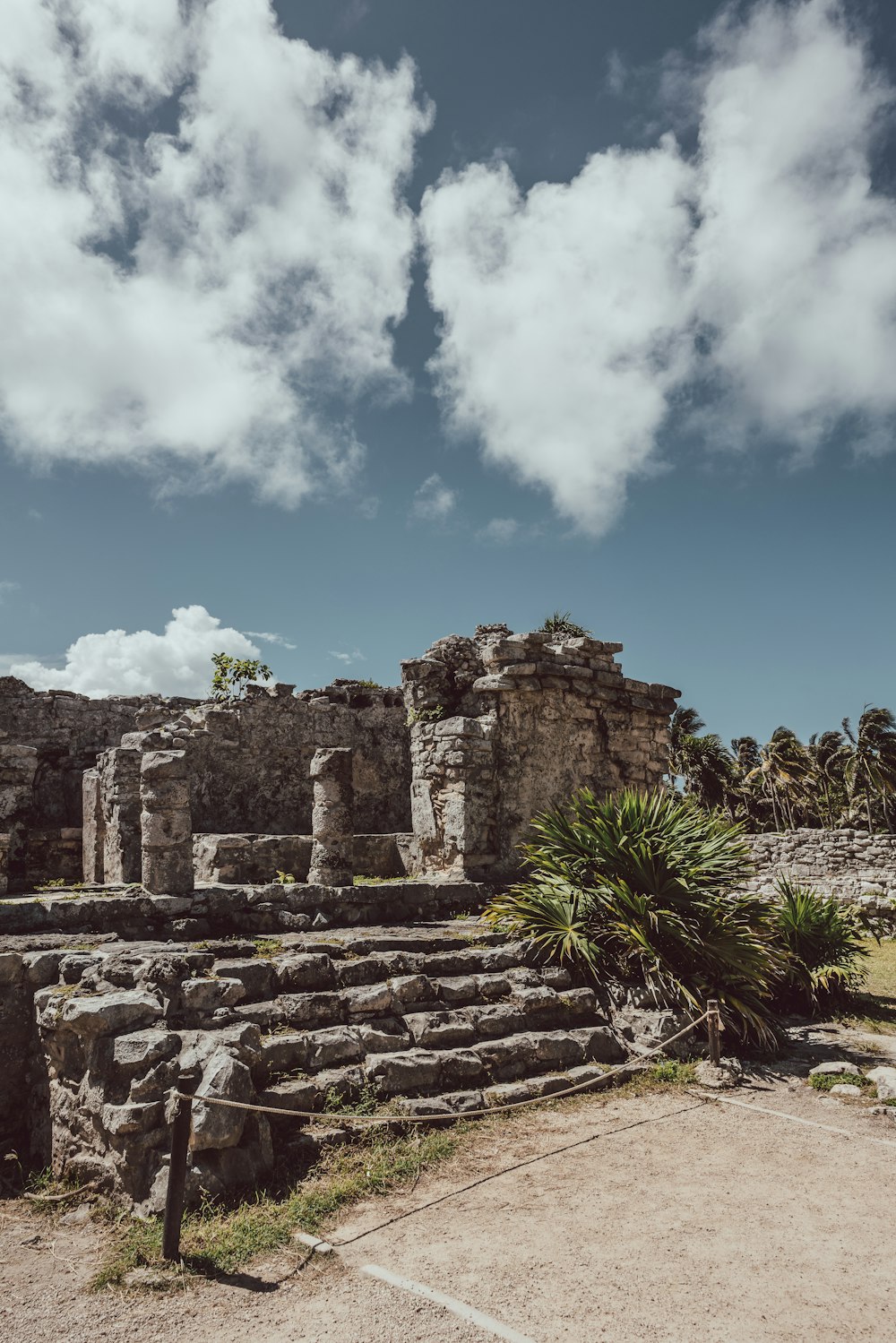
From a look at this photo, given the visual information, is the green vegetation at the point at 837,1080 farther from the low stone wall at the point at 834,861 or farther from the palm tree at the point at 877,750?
the palm tree at the point at 877,750

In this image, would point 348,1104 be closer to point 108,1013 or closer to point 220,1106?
point 220,1106

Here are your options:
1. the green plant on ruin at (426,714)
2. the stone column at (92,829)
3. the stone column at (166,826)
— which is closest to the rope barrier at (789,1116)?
the stone column at (166,826)

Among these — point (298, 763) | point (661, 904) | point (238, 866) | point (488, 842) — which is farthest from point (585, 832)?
point (298, 763)

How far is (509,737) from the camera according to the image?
1007 cm

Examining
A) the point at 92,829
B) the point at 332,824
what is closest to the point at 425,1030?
the point at 332,824

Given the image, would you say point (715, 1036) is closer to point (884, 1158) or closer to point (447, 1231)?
point (884, 1158)

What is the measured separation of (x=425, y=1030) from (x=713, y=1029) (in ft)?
7.55

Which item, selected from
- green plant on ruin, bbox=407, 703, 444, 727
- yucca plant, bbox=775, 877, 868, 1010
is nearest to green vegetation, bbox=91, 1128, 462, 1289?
yucca plant, bbox=775, 877, 868, 1010

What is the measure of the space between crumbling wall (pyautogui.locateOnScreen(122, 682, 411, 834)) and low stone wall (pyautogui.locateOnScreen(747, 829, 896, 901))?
25.3ft

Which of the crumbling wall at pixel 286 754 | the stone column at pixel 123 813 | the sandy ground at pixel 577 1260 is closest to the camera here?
the sandy ground at pixel 577 1260

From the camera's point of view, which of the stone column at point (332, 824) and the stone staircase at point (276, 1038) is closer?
the stone staircase at point (276, 1038)

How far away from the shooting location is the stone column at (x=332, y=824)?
28.4ft

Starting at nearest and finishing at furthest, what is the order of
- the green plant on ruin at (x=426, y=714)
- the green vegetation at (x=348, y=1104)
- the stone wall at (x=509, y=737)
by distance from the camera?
the green vegetation at (x=348, y=1104) < the stone wall at (x=509, y=737) < the green plant on ruin at (x=426, y=714)

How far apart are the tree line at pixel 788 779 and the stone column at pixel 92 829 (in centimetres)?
2530
